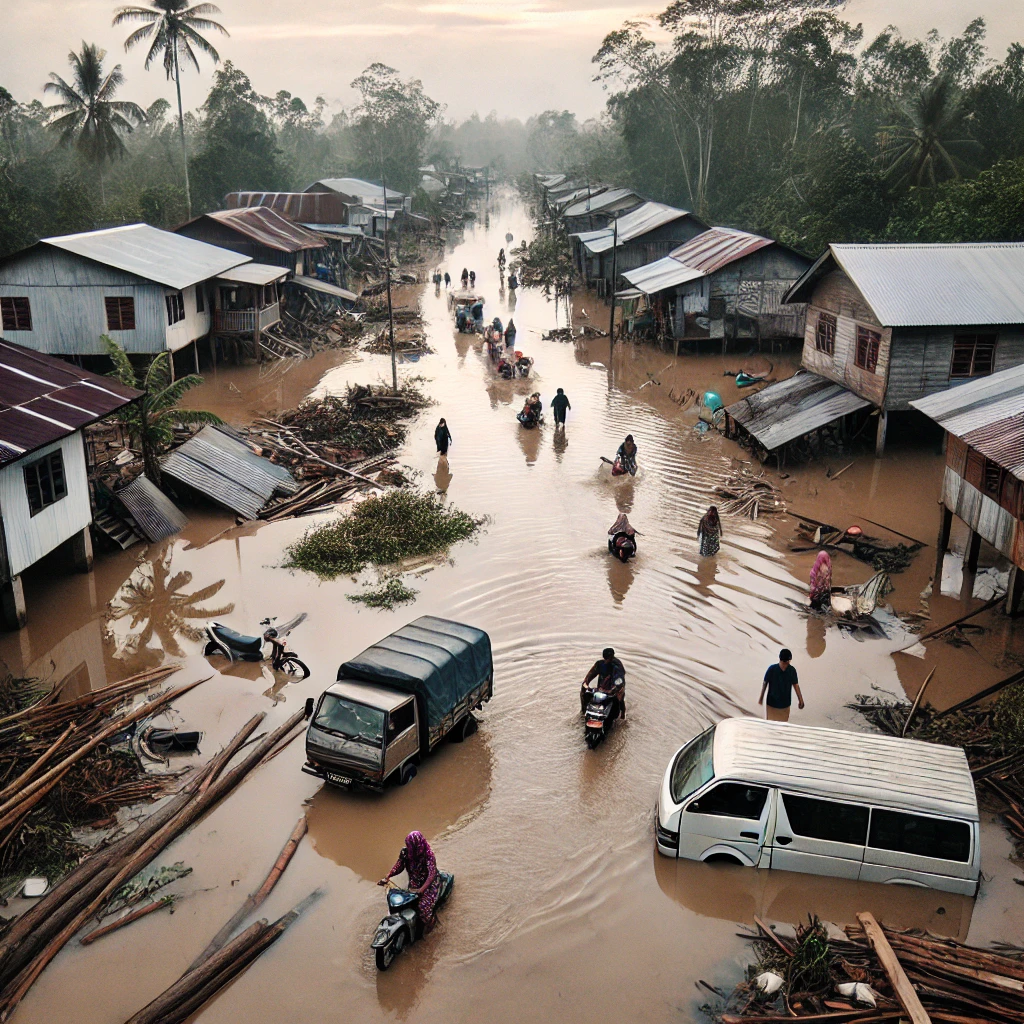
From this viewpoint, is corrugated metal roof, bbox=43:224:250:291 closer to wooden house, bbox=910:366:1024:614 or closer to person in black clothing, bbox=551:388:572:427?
person in black clothing, bbox=551:388:572:427

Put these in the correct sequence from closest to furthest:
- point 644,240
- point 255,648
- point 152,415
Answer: point 255,648 < point 152,415 < point 644,240

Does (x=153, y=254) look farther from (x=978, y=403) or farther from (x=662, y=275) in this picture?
(x=978, y=403)

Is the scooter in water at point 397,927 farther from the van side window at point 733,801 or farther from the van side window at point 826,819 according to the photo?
the van side window at point 826,819

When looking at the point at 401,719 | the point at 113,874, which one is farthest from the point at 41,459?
the point at 401,719

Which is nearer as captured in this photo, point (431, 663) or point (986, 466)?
point (431, 663)

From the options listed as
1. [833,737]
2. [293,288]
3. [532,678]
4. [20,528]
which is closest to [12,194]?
[293,288]

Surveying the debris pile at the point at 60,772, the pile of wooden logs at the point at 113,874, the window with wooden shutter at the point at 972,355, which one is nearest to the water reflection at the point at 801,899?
the pile of wooden logs at the point at 113,874

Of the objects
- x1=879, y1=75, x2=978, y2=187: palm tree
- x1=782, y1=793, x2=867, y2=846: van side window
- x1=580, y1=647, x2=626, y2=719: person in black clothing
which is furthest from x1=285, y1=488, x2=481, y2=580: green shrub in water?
x1=879, y1=75, x2=978, y2=187: palm tree
